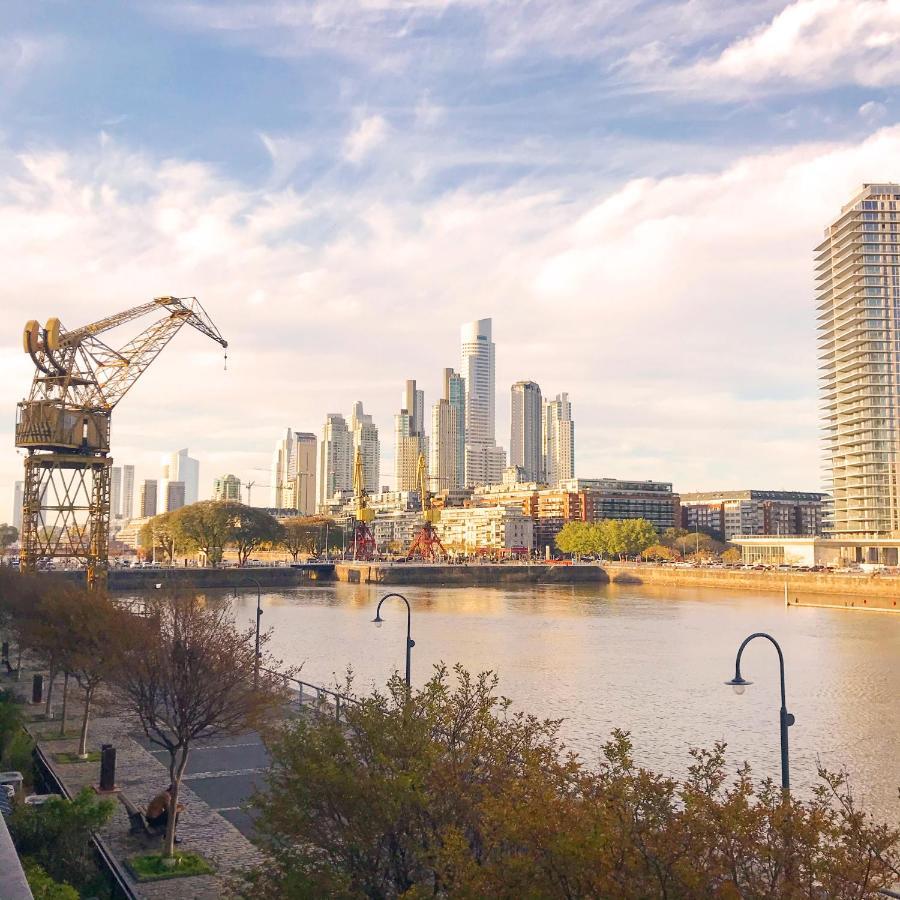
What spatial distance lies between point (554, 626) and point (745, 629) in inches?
600

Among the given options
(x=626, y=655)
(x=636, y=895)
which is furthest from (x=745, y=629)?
(x=636, y=895)

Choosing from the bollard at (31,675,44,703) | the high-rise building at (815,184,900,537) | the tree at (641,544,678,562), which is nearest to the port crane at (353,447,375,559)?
the tree at (641,544,678,562)

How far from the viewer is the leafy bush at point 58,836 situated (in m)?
16.0

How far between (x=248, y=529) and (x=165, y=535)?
76.0ft

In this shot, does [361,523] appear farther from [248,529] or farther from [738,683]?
[738,683]

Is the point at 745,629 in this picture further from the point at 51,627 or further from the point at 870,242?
the point at 870,242

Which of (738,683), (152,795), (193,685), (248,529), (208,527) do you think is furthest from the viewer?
(248,529)

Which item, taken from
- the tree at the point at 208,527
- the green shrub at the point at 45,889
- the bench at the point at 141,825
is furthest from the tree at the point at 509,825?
the tree at the point at 208,527

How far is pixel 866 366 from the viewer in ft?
514

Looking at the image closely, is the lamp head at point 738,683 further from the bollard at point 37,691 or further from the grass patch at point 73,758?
the bollard at point 37,691

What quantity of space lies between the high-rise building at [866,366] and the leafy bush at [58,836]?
156m

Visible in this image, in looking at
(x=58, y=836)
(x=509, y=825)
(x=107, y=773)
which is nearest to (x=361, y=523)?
(x=107, y=773)

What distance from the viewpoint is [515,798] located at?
10.3 metres

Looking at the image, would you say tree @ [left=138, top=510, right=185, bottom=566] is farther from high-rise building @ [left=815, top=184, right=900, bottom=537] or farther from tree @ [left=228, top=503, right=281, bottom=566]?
high-rise building @ [left=815, top=184, right=900, bottom=537]
